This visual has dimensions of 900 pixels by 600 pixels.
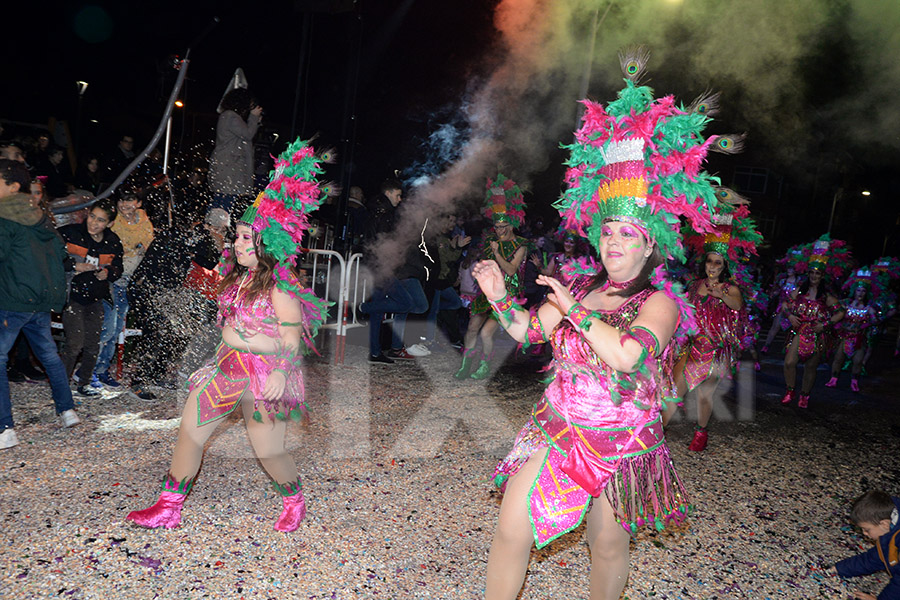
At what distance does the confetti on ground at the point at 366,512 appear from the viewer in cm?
271

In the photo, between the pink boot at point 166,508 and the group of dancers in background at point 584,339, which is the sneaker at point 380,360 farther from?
the pink boot at point 166,508

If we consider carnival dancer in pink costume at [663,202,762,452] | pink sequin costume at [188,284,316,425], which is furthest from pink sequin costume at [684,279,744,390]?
pink sequin costume at [188,284,316,425]

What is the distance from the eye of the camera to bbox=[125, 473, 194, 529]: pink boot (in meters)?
2.94

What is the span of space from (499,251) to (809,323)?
3.82 m

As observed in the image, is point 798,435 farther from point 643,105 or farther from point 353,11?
point 353,11

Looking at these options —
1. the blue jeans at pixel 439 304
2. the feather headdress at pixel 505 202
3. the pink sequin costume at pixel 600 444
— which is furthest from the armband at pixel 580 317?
the blue jeans at pixel 439 304

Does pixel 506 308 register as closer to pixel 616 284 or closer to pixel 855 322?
pixel 616 284

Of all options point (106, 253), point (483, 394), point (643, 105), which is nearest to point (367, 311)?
point (483, 394)

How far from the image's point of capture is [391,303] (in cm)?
747

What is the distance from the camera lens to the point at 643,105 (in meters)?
2.29

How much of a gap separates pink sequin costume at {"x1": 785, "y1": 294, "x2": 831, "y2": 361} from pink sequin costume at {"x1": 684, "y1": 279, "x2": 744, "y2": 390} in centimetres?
241

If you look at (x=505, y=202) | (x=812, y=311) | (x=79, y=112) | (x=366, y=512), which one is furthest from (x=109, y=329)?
(x=812, y=311)

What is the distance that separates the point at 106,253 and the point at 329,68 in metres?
4.33

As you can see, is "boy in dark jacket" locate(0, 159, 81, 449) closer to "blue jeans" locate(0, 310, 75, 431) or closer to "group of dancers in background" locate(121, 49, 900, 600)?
"blue jeans" locate(0, 310, 75, 431)
